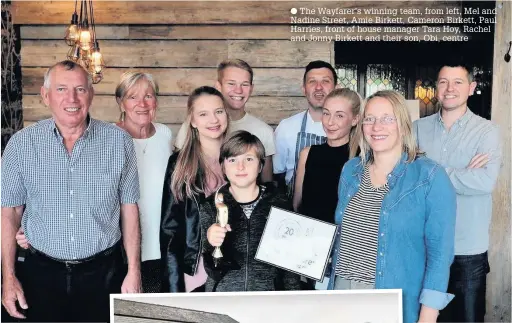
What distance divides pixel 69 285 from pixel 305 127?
1287mm

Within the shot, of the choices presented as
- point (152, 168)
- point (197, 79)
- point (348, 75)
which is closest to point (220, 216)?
point (152, 168)

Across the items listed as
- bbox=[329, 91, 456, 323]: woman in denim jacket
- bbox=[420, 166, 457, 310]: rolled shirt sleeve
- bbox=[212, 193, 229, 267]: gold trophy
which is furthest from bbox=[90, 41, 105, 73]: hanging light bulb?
bbox=[420, 166, 457, 310]: rolled shirt sleeve

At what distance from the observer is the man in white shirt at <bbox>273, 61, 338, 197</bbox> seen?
9.86 feet

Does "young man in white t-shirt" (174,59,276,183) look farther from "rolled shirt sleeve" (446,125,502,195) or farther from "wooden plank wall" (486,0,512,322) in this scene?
"wooden plank wall" (486,0,512,322)

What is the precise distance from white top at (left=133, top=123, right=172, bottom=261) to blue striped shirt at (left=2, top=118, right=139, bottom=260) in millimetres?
120

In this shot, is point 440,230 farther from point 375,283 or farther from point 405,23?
point 405,23

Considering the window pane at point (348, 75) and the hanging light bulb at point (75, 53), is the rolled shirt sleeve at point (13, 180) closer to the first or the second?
the hanging light bulb at point (75, 53)

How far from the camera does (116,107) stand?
3.01 meters

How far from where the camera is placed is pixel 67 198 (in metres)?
2.86

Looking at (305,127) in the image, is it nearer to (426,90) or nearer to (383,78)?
(383,78)

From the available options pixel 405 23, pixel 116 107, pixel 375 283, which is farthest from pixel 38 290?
pixel 405 23

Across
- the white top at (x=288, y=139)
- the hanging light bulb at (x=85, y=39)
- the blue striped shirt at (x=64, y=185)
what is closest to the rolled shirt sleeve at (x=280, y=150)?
the white top at (x=288, y=139)

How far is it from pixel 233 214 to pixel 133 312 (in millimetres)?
651

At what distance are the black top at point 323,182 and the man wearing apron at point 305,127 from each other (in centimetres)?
7
